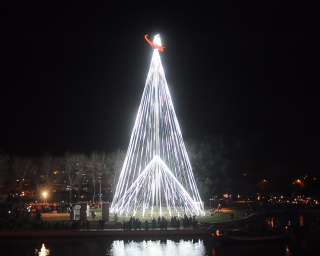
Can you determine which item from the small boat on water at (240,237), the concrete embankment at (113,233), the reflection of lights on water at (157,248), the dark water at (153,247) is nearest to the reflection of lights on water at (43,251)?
the dark water at (153,247)

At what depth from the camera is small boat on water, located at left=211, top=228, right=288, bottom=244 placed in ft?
80.2

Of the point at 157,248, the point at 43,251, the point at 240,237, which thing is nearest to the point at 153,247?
the point at 157,248

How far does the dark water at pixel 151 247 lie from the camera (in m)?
21.1

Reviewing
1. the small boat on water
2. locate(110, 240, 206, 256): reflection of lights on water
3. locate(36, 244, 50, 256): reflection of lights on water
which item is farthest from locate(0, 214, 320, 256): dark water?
the small boat on water

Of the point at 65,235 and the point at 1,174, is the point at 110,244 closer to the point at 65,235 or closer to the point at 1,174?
the point at 65,235

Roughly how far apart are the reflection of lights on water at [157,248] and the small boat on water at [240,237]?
1568 mm

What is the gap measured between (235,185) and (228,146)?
5643mm

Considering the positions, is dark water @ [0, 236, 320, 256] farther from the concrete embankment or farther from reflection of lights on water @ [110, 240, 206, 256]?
the concrete embankment

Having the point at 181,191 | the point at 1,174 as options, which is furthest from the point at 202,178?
the point at 1,174

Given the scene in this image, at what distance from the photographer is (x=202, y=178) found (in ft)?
159

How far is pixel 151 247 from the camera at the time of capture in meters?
22.4

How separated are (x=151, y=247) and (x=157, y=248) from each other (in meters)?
0.49

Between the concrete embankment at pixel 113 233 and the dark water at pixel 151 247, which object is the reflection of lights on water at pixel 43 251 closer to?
Result: the dark water at pixel 151 247

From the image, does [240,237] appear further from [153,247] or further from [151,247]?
[151,247]
